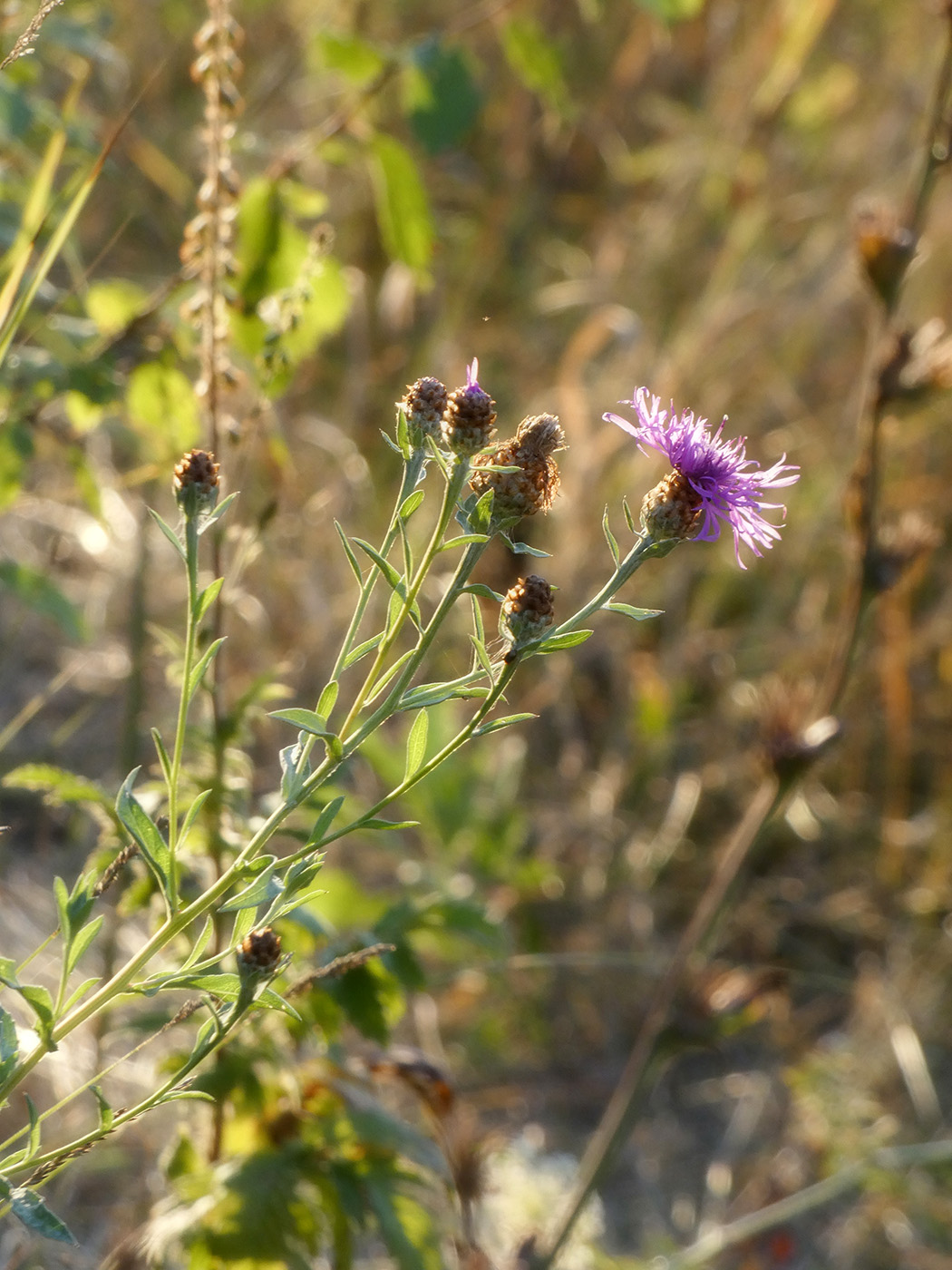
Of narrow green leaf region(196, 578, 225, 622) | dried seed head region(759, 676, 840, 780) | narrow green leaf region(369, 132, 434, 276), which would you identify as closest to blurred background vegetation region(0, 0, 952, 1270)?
narrow green leaf region(369, 132, 434, 276)

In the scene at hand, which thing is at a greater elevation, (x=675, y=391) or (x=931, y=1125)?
(x=675, y=391)

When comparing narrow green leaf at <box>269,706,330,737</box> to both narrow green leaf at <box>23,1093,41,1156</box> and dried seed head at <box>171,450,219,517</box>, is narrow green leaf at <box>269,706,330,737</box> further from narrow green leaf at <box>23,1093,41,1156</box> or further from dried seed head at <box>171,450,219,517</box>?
narrow green leaf at <box>23,1093,41,1156</box>

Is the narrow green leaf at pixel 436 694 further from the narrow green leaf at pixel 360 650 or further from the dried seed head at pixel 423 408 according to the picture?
the dried seed head at pixel 423 408

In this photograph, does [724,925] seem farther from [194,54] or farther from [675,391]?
[194,54]

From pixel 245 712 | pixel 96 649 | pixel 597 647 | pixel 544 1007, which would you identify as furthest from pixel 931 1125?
pixel 96 649

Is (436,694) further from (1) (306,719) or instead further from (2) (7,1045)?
(2) (7,1045)
